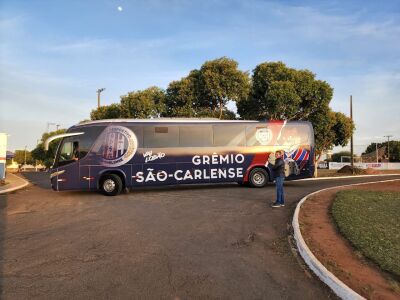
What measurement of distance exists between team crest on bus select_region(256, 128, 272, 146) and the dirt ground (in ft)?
26.2

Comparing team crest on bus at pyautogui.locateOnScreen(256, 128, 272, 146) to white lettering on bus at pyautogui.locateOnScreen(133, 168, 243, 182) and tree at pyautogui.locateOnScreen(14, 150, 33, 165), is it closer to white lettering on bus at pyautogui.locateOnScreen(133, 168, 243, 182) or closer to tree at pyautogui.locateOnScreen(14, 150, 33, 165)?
white lettering on bus at pyautogui.locateOnScreen(133, 168, 243, 182)

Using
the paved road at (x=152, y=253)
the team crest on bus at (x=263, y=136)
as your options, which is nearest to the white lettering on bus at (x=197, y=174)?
the team crest on bus at (x=263, y=136)

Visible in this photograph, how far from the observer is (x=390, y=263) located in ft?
20.5

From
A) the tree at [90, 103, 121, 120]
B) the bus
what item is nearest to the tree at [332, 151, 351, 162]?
the tree at [90, 103, 121, 120]

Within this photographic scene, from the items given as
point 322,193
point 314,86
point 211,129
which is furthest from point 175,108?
point 322,193

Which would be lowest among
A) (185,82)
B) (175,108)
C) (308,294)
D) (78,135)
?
(308,294)

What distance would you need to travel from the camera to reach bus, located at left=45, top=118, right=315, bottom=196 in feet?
51.9

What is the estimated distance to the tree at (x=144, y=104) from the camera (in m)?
30.6

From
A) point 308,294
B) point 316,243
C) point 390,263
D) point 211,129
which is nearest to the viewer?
point 308,294

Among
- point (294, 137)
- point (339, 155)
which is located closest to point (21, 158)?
point (339, 155)

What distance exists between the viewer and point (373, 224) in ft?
29.2

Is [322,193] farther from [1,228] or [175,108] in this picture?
[175,108]

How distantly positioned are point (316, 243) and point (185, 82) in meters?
22.7

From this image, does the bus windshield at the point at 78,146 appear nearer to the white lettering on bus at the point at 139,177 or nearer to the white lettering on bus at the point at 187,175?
→ the white lettering on bus at the point at 139,177
